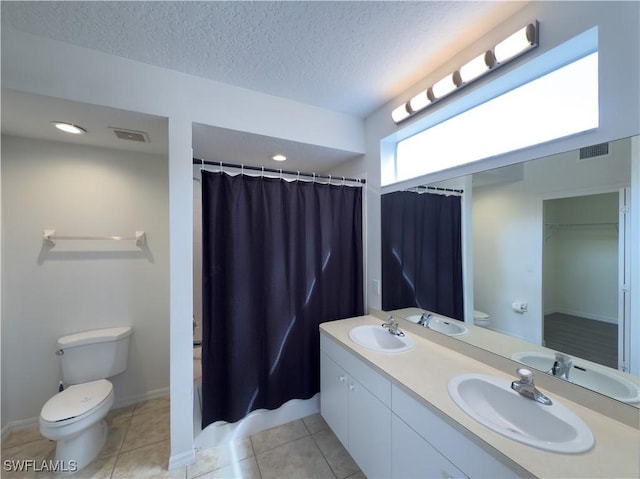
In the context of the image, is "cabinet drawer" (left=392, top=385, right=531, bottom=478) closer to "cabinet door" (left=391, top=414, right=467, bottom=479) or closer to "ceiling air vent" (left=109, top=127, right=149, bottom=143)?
"cabinet door" (left=391, top=414, right=467, bottom=479)

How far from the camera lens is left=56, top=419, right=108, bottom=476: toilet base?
5.11 feet

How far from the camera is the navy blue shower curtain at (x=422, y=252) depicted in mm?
Result: 1680

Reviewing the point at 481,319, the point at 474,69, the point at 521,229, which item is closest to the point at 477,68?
the point at 474,69

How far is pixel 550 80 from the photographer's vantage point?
4.10 feet

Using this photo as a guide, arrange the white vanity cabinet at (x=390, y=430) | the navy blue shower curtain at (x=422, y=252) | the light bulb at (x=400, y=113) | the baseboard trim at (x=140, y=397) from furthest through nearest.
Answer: the baseboard trim at (x=140, y=397), the light bulb at (x=400, y=113), the navy blue shower curtain at (x=422, y=252), the white vanity cabinet at (x=390, y=430)

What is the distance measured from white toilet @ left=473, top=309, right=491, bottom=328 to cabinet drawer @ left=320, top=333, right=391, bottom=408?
0.68 m

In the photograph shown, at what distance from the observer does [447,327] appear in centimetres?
166

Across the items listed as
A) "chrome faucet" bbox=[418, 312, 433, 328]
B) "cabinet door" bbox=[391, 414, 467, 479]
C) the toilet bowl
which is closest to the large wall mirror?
"chrome faucet" bbox=[418, 312, 433, 328]

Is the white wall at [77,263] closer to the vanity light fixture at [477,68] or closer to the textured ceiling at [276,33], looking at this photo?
the textured ceiling at [276,33]

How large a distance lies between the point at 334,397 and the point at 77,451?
66.2 inches

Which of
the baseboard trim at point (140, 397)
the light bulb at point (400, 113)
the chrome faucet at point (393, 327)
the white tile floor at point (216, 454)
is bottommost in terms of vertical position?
the white tile floor at point (216, 454)

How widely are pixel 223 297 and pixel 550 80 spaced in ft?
7.54

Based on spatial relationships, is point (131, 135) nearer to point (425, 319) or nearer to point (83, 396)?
point (83, 396)

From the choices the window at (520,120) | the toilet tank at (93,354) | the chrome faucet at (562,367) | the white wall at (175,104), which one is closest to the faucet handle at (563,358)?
the chrome faucet at (562,367)
